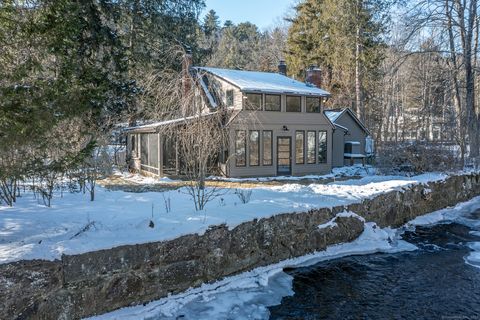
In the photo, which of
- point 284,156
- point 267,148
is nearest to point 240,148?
point 267,148

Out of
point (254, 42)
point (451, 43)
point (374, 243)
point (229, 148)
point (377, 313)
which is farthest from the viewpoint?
point (254, 42)

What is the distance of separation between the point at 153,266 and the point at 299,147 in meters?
13.2

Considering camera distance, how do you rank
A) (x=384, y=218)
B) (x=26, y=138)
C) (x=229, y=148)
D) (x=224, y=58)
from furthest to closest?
1. (x=224, y=58)
2. (x=229, y=148)
3. (x=384, y=218)
4. (x=26, y=138)

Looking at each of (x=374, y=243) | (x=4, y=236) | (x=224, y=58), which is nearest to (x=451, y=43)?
(x=374, y=243)

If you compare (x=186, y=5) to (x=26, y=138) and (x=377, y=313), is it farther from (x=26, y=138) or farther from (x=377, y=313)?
(x=377, y=313)

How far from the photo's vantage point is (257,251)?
5.85m

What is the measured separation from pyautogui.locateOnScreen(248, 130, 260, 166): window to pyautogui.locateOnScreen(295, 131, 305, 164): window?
6.88 feet

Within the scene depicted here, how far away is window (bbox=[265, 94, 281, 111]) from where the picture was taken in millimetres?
16016

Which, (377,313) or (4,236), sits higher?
(4,236)

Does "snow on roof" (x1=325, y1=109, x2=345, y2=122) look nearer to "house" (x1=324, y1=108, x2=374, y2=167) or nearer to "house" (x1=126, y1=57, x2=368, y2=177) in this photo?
"house" (x1=324, y1=108, x2=374, y2=167)

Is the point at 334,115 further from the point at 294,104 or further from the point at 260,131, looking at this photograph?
the point at 260,131

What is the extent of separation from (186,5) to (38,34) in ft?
44.7

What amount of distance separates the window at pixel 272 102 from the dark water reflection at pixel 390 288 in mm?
9980

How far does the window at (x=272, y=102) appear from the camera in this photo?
16.0 metres
